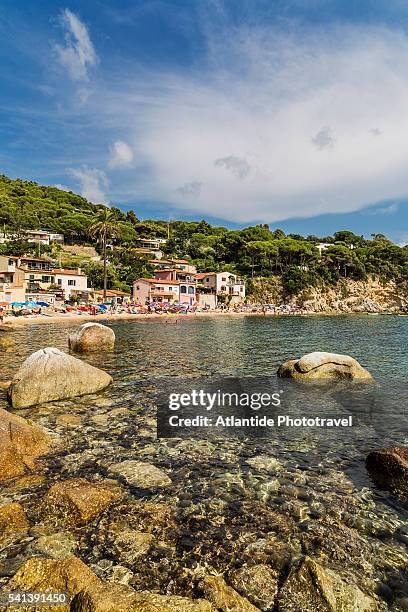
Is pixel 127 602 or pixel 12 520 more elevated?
pixel 127 602

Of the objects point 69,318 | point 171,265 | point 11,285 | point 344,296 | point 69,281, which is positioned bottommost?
point 69,318

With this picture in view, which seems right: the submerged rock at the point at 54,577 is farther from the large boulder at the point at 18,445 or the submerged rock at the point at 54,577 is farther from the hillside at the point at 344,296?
the hillside at the point at 344,296

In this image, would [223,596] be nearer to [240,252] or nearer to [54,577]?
[54,577]

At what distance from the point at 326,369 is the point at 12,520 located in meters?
12.3

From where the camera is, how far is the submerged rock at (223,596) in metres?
3.76

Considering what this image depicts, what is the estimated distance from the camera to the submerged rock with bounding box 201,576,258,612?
12.3 feet

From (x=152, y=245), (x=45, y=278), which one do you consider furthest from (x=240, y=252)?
(x=45, y=278)

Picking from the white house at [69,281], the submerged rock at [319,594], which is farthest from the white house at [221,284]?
the submerged rock at [319,594]

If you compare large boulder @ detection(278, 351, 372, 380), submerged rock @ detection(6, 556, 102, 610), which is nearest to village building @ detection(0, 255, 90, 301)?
large boulder @ detection(278, 351, 372, 380)

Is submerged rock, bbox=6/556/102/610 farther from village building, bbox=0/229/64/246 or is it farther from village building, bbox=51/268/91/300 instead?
village building, bbox=0/229/64/246

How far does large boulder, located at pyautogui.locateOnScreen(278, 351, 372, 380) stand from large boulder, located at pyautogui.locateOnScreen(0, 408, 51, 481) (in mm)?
10284

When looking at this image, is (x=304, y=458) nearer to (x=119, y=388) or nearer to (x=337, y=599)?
(x=337, y=599)

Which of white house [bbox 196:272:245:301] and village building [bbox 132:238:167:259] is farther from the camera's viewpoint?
village building [bbox 132:238:167:259]

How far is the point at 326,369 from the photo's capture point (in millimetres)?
14562
